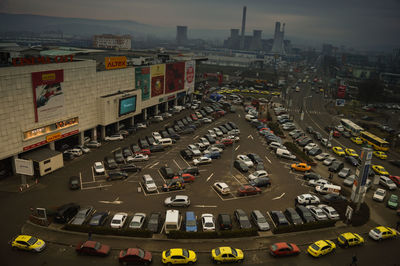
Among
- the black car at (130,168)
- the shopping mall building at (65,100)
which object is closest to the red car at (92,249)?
the black car at (130,168)

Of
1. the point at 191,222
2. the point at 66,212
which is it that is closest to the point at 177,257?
the point at 191,222

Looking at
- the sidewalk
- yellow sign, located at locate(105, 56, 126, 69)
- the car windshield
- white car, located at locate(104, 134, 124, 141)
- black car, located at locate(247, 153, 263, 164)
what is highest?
yellow sign, located at locate(105, 56, 126, 69)

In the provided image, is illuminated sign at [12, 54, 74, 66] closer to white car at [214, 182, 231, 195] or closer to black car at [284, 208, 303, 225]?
white car at [214, 182, 231, 195]

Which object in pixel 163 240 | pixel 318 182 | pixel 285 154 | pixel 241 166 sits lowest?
pixel 163 240

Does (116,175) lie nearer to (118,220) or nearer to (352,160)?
(118,220)

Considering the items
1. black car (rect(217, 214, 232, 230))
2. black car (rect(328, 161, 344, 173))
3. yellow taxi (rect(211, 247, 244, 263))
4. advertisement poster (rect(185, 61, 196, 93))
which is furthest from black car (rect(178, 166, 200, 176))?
advertisement poster (rect(185, 61, 196, 93))

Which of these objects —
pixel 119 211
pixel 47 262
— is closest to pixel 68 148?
pixel 119 211
